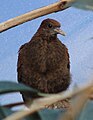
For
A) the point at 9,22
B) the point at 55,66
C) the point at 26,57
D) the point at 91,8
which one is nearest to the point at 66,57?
the point at 55,66

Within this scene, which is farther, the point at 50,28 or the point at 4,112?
the point at 50,28

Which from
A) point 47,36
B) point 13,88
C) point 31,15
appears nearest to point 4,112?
point 13,88

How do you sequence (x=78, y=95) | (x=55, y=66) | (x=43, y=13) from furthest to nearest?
(x=55, y=66) → (x=43, y=13) → (x=78, y=95)

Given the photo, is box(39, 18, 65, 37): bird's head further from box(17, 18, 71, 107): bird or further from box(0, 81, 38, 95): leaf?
box(0, 81, 38, 95): leaf

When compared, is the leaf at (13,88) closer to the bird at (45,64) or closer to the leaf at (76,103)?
the leaf at (76,103)

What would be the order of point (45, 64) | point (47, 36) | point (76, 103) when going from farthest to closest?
1. point (47, 36)
2. point (45, 64)
3. point (76, 103)

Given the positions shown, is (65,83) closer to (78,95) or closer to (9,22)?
(9,22)

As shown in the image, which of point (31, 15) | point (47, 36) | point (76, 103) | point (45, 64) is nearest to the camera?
point (76, 103)

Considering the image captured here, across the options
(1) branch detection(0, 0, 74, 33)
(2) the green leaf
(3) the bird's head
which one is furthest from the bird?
(2) the green leaf

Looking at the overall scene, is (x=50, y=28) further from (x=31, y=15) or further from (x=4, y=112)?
(x=4, y=112)
